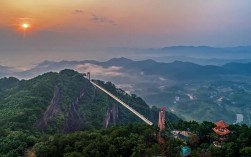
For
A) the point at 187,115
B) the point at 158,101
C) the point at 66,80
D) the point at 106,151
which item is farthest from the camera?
the point at 158,101

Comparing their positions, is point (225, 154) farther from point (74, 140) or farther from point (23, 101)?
point (23, 101)

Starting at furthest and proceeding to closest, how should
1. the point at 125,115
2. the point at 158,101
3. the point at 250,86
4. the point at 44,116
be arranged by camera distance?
the point at 250,86
the point at 158,101
the point at 125,115
the point at 44,116

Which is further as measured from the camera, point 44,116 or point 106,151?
point 44,116

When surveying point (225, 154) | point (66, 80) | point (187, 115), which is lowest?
point (187, 115)

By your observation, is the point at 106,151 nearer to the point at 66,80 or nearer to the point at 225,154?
the point at 225,154

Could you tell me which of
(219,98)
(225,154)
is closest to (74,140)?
(225,154)

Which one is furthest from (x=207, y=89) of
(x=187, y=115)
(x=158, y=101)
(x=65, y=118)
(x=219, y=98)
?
(x=65, y=118)

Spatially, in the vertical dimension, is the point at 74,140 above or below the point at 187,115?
above
